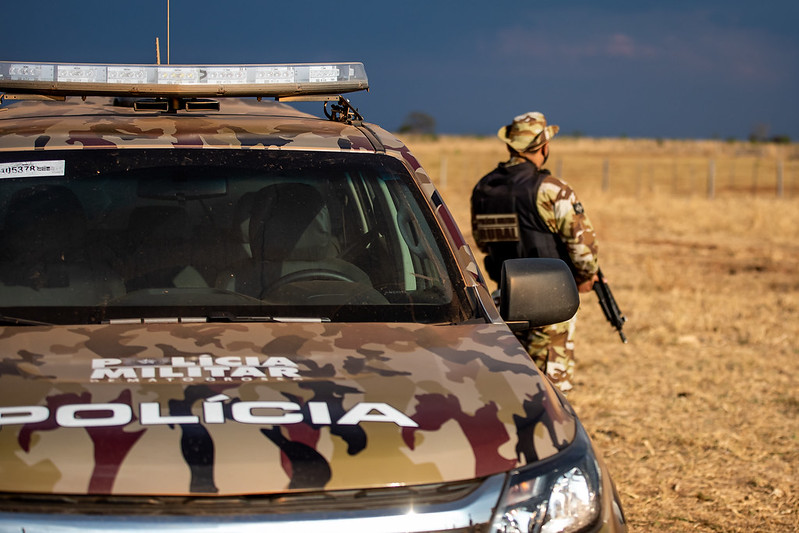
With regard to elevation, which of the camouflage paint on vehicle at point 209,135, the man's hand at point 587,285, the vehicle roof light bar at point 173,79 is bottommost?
the man's hand at point 587,285

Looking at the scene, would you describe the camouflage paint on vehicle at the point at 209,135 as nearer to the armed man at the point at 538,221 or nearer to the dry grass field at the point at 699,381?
the armed man at the point at 538,221

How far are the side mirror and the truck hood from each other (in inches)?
12.2

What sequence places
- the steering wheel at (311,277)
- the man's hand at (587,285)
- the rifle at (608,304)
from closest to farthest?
1. the steering wheel at (311,277)
2. the man's hand at (587,285)
3. the rifle at (608,304)

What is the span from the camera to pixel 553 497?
217cm

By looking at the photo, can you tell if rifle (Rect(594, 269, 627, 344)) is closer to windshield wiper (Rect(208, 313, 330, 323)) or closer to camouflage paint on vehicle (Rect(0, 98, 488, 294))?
camouflage paint on vehicle (Rect(0, 98, 488, 294))

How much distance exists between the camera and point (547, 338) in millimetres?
5285

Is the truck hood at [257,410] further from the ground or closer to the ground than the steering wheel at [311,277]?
closer to the ground

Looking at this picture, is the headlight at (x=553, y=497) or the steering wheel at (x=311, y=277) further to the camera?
the steering wheel at (x=311, y=277)

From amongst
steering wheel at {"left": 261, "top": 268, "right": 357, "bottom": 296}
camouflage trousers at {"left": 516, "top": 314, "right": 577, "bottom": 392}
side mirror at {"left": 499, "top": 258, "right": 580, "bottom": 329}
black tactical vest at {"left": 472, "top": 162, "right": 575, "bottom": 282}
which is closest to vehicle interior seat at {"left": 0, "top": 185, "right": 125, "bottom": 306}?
steering wheel at {"left": 261, "top": 268, "right": 357, "bottom": 296}

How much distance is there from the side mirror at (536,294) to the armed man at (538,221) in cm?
228

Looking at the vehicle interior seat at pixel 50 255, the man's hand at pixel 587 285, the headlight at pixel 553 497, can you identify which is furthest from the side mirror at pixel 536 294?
the man's hand at pixel 587 285

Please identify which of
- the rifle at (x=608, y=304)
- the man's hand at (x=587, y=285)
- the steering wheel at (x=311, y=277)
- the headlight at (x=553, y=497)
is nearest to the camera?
the headlight at (x=553, y=497)

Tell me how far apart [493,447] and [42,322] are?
1.24 m

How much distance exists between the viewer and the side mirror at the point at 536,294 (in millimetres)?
2920
